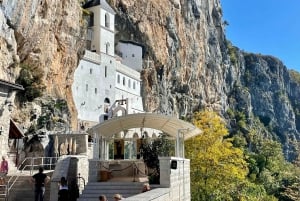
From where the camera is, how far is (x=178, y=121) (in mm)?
14953

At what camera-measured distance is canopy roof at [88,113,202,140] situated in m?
15.0

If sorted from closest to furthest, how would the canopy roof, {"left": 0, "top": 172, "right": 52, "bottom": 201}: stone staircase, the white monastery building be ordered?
{"left": 0, "top": 172, "right": 52, "bottom": 201}: stone staircase
the canopy roof
the white monastery building

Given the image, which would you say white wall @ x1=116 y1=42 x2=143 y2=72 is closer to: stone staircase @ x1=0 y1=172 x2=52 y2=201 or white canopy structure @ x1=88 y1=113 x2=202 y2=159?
white canopy structure @ x1=88 y1=113 x2=202 y2=159

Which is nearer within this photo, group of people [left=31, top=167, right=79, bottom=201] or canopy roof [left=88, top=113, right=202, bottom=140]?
group of people [left=31, top=167, right=79, bottom=201]

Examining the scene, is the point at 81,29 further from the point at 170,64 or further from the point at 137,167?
the point at 137,167

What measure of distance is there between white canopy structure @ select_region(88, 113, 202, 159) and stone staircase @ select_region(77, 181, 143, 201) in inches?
105

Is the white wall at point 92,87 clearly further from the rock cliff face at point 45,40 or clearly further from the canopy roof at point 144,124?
the canopy roof at point 144,124

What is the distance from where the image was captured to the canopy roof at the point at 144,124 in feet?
49.3

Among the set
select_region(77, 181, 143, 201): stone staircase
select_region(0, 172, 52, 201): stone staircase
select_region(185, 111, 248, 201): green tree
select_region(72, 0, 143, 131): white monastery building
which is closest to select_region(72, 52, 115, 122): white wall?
select_region(72, 0, 143, 131): white monastery building

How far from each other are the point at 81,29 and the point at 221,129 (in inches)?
905

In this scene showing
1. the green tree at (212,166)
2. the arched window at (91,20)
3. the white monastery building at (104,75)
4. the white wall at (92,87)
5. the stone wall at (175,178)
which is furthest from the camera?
the arched window at (91,20)

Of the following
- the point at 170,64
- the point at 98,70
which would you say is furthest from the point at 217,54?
the point at 98,70

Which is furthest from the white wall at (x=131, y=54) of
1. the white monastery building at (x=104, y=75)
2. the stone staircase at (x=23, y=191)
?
the stone staircase at (x=23, y=191)

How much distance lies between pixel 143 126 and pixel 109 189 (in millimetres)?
4150
